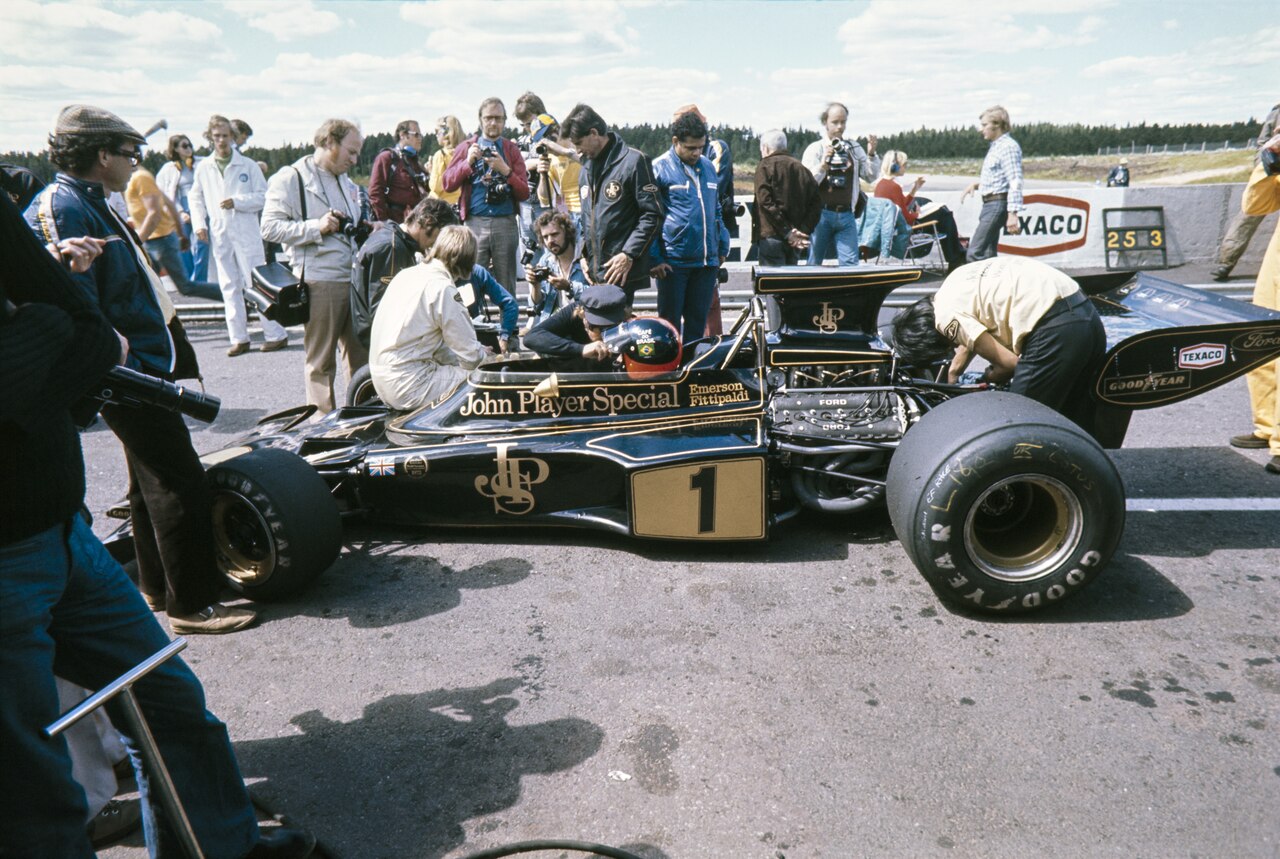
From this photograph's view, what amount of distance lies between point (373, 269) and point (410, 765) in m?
3.94

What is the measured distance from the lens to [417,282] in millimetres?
4680

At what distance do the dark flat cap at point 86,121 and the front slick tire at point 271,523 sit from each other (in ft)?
4.38

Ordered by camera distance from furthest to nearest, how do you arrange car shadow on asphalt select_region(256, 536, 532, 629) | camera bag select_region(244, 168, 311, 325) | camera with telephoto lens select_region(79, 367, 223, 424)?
camera bag select_region(244, 168, 311, 325) → car shadow on asphalt select_region(256, 536, 532, 629) → camera with telephoto lens select_region(79, 367, 223, 424)

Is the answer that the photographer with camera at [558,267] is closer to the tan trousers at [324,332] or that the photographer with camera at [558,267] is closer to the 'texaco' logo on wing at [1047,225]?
the tan trousers at [324,332]

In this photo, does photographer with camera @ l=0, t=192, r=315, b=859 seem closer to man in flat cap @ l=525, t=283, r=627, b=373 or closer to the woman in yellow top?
man in flat cap @ l=525, t=283, r=627, b=373

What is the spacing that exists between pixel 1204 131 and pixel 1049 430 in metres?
80.0

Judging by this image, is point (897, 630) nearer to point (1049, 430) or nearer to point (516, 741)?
point (1049, 430)

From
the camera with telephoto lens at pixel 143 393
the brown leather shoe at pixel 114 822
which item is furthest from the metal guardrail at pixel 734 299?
the brown leather shoe at pixel 114 822

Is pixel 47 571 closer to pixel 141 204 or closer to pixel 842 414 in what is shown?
pixel 842 414

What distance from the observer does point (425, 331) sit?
469cm

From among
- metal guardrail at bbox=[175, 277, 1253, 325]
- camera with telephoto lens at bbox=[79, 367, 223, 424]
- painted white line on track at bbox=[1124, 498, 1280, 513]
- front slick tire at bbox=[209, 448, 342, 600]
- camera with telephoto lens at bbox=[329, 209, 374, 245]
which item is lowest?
painted white line on track at bbox=[1124, 498, 1280, 513]

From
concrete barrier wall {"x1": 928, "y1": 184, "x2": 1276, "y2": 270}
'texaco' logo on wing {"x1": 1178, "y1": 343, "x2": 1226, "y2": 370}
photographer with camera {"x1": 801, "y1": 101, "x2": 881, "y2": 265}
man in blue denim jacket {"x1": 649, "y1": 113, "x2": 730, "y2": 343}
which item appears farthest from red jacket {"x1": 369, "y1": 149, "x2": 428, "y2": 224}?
concrete barrier wall {"x1": 928, "y1": 184, "x2": 1276, "y2": 270}

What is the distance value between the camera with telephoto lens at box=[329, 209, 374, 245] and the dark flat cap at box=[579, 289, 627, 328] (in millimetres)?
2162

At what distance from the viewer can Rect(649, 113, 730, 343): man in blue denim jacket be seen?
645cm
